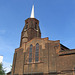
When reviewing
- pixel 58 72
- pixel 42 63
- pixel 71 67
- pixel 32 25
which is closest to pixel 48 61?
pixel 42 63

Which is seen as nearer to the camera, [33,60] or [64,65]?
[64,65]

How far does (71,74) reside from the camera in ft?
63.3

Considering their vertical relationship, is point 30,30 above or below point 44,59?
above

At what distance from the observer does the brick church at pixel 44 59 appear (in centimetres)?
2036

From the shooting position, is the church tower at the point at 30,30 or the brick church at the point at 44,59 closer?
the brick church at the point at 44,59

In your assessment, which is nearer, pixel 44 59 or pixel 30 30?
pixel 44 59

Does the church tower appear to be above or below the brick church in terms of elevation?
above

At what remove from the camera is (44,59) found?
23.0 m

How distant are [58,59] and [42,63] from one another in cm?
349

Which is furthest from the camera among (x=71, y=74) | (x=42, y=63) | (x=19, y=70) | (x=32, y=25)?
(x=32, y=25)

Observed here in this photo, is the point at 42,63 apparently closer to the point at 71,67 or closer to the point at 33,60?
the point at 33,60

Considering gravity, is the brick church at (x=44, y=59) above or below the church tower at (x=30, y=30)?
below

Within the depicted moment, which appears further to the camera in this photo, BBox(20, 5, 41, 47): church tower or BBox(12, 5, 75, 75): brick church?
BBox(20, 5, 41, 47): church tower

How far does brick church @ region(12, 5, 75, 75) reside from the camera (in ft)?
66.8
